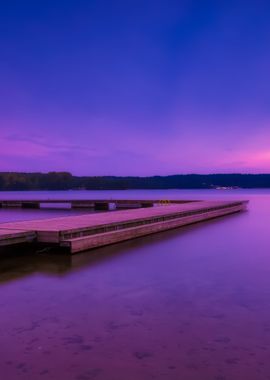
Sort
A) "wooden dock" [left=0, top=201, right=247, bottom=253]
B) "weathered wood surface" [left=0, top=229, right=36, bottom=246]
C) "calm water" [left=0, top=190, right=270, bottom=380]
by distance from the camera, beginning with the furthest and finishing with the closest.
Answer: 1. "wooden dock" [left=0, top=201, right=247, bottom=253]
2. "weathered wood surface" [left=0, top=229, right=36, bottom=246]
3. "calm water" [left=0, top=190, right=270, bottom=380]

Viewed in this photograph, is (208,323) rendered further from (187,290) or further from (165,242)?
(165,242)

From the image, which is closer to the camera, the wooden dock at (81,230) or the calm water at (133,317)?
the calm water at (133,317)

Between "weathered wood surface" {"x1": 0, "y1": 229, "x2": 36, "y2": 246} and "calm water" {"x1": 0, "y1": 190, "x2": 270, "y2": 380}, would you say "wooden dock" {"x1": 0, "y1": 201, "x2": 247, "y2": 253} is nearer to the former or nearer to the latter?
"weathered wood surface" {"x1": 0, "y1": 229, "x2": 36, "y2": 246}

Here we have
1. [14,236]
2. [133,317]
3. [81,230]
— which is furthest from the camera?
[81,230]

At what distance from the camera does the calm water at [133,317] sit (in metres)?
4.24

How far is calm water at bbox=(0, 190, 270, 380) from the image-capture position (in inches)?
167

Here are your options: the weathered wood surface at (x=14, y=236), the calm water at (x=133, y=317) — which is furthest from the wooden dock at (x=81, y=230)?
the calm water at (x=133, y=317)

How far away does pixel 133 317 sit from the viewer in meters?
5.89

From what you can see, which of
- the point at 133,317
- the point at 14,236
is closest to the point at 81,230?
the point at 14,236

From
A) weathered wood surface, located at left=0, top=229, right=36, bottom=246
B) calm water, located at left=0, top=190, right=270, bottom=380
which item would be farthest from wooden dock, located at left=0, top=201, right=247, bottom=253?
calm water, located at left=0, top=190, right=270, bottom=380

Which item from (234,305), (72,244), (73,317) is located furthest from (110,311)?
(72,244)

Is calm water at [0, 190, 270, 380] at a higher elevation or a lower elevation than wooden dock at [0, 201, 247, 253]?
lower

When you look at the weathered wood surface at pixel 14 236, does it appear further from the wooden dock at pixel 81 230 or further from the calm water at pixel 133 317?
the calm water at pixel 133 317

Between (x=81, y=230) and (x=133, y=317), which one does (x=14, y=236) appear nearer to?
(x=81, y=230)
